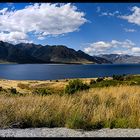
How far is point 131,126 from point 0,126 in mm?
2734

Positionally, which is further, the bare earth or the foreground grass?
the foreground grass

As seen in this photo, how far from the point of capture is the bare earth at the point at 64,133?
6.27 metres

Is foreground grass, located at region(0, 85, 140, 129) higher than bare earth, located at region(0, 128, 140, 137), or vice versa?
foreground grass, located at region(0, 85, 140, 129)

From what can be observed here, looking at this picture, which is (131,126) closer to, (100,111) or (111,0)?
(100,111)

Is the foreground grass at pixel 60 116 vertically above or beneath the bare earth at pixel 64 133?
above

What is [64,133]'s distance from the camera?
646cm

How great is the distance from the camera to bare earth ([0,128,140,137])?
247 inches

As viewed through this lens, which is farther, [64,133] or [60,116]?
[60,116]

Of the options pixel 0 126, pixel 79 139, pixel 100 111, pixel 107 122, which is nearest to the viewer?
pixel 79 139

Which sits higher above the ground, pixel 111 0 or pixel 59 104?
pixel 111 0

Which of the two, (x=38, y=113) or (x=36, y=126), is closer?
(x=36, y=126)

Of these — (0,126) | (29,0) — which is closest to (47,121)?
(0,126)

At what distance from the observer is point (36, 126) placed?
292 inches

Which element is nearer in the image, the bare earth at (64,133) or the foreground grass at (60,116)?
the bare earth at (64,133)
